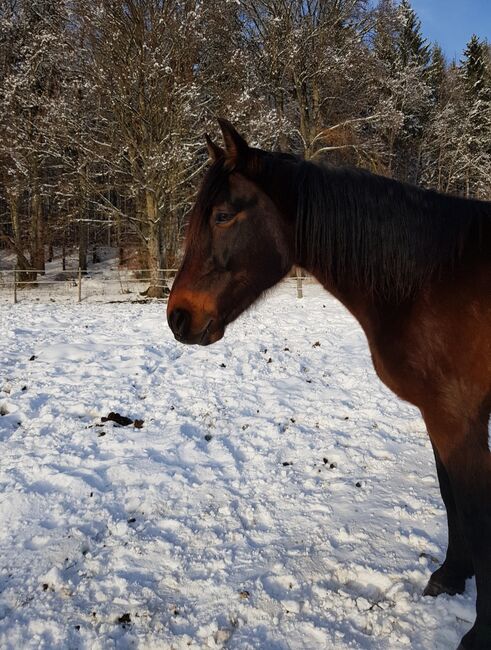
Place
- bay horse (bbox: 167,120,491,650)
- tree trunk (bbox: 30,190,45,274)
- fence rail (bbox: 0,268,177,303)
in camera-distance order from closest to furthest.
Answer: bay horse (bbox: 167,120,491,650)
fence rail (bbox: 0,268,177,303)
tree trunk (bbox: 30,190,45,274)

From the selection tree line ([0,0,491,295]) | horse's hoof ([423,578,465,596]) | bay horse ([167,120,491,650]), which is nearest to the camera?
bay horse ([167,120,491,650])

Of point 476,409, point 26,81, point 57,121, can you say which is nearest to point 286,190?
point 476,409

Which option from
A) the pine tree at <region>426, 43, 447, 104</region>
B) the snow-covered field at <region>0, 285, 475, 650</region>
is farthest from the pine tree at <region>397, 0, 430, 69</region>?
the snow-covered field at <region>0, 285, 475, 650</region>

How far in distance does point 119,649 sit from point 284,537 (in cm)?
115

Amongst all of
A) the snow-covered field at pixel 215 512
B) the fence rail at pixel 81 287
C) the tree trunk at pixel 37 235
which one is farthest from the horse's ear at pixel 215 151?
the tree trunk at pixel 37 235

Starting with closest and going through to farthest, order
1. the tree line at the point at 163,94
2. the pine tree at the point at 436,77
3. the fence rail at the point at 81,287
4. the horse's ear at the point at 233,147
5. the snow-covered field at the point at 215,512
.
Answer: the horse's ear at the point at 233,147
the snow-covered field at the point at 215,512
the tree line at the point at 163,94
the fence rail at the point at 81,287
the pine tree at the point at 436,77

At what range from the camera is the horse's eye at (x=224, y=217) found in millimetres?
1995

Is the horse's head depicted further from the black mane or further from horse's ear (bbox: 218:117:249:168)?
the black mane

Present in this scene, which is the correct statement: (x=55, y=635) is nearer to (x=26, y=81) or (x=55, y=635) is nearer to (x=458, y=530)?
(x=458, y=530)

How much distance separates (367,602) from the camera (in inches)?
85.4

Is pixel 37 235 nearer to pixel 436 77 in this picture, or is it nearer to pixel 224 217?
pixel 224 217

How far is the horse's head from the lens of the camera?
77.9 inches

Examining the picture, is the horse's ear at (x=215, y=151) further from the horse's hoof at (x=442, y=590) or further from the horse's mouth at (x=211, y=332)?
the horse's hoof at (x=442, y=590)

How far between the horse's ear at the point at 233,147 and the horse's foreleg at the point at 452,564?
188 centimetres
